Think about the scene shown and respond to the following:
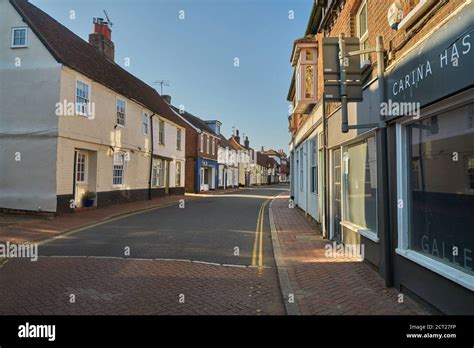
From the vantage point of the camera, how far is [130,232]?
1080cm

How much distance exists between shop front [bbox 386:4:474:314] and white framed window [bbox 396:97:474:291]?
1cm

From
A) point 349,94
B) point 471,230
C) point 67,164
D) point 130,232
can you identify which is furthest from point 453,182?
point 67,164

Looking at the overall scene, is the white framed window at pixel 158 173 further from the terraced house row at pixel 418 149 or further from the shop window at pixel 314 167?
the terraced house row at pixel 418 149

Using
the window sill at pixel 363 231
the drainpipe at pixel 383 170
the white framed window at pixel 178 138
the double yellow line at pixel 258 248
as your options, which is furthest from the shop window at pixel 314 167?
the white framed window at pixel 178 138

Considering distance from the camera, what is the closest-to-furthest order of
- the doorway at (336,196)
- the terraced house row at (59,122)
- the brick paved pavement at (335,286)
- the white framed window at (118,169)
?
the brick paved pavement at (335,286) < the doorway at (336,196) < the terraced house row at (59,122) < the white framed window at (118,169)

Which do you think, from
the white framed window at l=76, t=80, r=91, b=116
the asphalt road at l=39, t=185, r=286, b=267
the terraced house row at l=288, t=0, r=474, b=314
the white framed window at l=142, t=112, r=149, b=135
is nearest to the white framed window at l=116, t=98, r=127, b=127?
Answer: the white framed window at l=142, t=112, r=149, b=135

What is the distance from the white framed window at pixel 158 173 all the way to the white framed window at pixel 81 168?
865cm

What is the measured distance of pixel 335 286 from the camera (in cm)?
564

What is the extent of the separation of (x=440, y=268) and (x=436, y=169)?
50.4 inches

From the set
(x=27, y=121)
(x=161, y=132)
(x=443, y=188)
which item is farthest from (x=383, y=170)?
(x=161, y=132)

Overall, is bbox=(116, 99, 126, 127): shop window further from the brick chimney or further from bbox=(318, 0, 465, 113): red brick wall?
bbox=(318, 0, 465, 113): red brick wall

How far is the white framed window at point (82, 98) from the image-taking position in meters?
15.3

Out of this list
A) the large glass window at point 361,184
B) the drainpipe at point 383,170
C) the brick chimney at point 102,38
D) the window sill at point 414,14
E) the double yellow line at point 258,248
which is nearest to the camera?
the window sill at point 414,14
